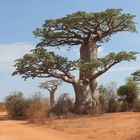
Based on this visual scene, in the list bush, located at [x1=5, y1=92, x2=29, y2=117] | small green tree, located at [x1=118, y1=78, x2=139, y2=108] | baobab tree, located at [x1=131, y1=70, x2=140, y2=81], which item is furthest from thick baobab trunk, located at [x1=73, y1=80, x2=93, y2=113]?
baobab tree, located at [x1=131, y1=70, x2=140, y2=81]

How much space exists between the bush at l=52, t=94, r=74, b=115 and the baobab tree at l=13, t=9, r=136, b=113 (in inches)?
24.9

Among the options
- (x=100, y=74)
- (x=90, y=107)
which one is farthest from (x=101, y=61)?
(x=90, y=107)

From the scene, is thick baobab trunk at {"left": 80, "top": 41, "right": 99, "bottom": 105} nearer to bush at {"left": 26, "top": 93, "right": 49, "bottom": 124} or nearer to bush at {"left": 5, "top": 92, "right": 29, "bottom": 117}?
bush at {"left": 26, "top": 93, "right": 49, "bottom": 124}

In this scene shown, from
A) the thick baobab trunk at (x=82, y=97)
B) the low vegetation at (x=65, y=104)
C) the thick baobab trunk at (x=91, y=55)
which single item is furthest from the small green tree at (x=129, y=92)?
the thick baobab trunk at (x=82, y=97)

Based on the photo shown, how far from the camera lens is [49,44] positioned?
29.5 meters

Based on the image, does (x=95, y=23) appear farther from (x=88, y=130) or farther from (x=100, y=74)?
(x=88, y=130)

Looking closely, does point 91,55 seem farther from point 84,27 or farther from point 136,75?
point 136,75

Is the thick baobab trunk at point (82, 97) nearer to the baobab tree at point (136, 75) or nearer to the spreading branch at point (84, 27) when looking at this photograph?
the spreading branch at point (84, 27)

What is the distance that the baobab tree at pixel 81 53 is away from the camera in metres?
27.0

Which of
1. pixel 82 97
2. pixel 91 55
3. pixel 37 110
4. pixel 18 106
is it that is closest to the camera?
pixel 37 110

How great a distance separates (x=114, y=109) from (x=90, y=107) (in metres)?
2.80

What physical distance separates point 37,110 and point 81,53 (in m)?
5.79

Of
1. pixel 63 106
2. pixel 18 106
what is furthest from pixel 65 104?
pixel 18 106

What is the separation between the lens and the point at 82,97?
92.4ft
